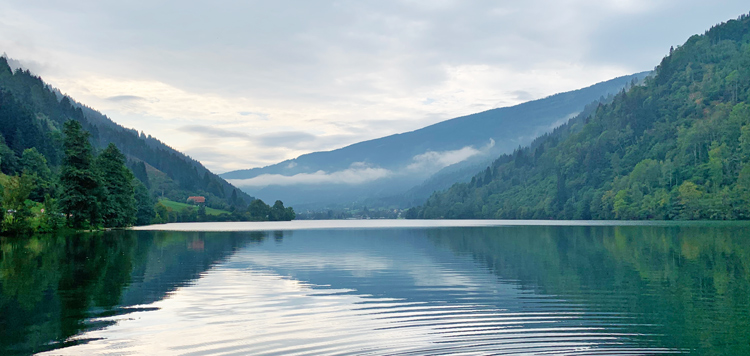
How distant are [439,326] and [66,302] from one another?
15.4 meters

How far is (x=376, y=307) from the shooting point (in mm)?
24828

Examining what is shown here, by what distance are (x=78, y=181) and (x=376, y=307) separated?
3392 inches

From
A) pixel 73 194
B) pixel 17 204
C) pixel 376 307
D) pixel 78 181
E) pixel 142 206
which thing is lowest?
pixel 376 307

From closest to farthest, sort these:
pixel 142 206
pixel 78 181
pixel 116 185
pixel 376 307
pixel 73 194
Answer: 1. pixel 376 307
2. pixel 73 194
3. pixel 78 181
4. pixel 116 185
5. pixel 142 206

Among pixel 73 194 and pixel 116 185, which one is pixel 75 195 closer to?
pixel 73 194

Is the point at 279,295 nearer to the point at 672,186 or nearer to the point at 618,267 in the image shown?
the point at 618,267

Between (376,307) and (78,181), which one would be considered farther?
(78,181)

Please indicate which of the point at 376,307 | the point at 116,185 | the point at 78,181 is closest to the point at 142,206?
the point at 116,185

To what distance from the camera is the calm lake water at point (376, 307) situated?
17781 mm

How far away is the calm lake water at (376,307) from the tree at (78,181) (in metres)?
54.5

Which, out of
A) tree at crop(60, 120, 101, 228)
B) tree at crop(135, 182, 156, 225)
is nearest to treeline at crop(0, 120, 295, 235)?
tree at crop(60, 120, 101, 228)

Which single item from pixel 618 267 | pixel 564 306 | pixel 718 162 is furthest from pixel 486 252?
pixel 718 162

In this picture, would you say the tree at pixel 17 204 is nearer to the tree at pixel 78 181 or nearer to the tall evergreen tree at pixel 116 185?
the tree at pixel 78 181

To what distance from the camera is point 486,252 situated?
5606cm
